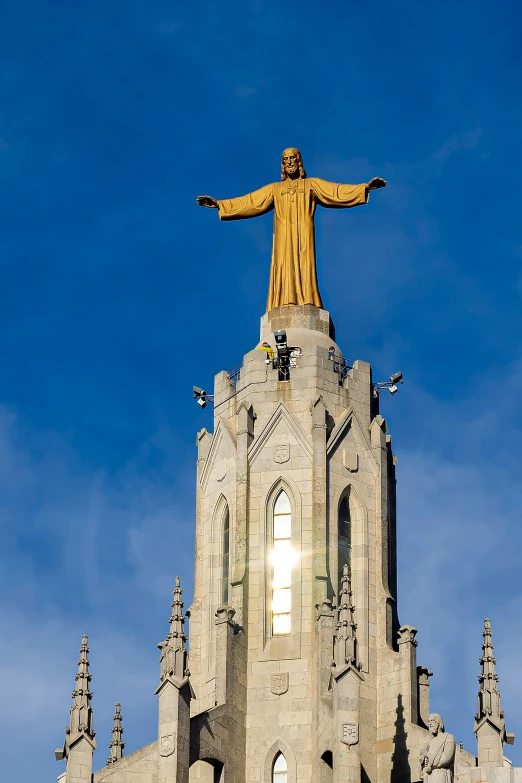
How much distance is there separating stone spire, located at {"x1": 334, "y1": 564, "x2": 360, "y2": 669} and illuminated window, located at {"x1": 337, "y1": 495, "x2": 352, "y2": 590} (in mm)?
2246

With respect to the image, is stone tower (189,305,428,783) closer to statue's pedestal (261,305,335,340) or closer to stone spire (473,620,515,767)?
statue's pedestal (261,305,335,340)

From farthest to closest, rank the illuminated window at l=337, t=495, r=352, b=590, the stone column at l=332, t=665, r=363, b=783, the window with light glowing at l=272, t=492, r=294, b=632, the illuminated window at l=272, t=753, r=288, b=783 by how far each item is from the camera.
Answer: the illuminated window at l=337, t=495, r=352, b=590 < the window with light glowing at l=272, t=492, r=294, b=632 < the illuminated window at l=272, t=753, r=288, b=783 < the stone column at l=332, t=665, r=363, b=783

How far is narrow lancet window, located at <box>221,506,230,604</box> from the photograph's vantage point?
8081cm

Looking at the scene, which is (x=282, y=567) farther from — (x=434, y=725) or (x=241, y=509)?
(x=434, y=725)

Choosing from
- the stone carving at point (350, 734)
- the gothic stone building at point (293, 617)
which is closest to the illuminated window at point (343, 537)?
the gothic stone building at point (293, 617)

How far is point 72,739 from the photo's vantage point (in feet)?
252

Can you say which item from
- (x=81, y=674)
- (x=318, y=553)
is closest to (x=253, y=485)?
(x=318, y=553)

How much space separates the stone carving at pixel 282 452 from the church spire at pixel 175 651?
6846mm

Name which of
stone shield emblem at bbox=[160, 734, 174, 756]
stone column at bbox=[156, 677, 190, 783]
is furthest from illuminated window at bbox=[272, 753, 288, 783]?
stone shield emblem at bbox=[160, 734, 174, 756]

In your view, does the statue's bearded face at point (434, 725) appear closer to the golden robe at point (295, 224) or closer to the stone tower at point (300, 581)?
the stone tower at point (300, 581)

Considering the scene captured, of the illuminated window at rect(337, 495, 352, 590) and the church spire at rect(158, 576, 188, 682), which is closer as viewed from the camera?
the church spire at rect(158, 576, 188, 682)

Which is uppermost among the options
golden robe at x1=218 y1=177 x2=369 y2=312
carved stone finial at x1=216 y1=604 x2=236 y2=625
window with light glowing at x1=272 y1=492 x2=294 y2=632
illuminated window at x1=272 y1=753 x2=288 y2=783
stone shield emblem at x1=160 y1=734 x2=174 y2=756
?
golden robe at x1=218 y1=177 x2=369 y2=312

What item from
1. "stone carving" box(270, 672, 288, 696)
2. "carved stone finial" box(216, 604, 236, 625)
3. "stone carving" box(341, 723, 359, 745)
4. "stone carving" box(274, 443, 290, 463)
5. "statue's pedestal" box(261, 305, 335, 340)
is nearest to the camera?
"stone carving" box(341, 723, 359, 745)

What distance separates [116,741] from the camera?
84.3 m
